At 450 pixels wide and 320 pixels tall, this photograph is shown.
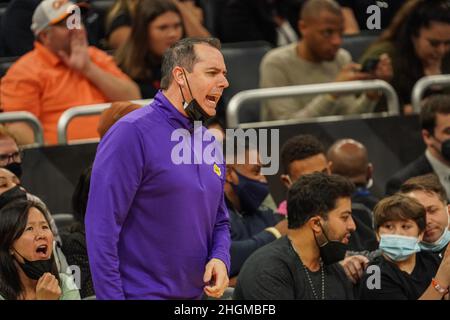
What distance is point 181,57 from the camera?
4020 mm

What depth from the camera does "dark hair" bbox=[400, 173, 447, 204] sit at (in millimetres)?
5312

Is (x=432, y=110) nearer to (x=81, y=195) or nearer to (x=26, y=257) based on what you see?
(x=81, y=195)

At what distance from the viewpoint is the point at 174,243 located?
155 inches

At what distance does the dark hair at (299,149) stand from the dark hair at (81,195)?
1214mm

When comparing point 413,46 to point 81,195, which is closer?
point 81,195

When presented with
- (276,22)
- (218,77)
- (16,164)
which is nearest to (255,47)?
(276,22)

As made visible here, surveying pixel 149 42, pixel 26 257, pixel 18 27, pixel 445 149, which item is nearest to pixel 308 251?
pixel 26 257

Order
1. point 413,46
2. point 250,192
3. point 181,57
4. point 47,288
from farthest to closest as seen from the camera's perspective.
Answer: point 413,46
point 250,192
point 47,288
point 181,57

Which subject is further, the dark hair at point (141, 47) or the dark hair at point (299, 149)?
the dark hair at point (141, 47)

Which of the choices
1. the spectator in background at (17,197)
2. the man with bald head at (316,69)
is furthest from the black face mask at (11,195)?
the man with bald head at (316,69)

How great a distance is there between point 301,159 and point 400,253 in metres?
0.88

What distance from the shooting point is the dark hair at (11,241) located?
460cm

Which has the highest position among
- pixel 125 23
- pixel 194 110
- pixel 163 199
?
pixel 125 23

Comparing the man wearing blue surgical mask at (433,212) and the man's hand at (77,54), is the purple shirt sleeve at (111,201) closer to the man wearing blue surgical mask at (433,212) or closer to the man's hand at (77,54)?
the man wearing blue surgical mask at (433,212)
